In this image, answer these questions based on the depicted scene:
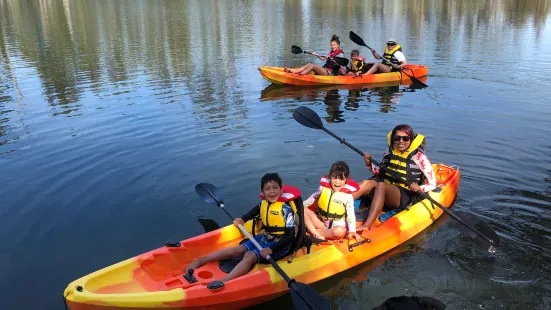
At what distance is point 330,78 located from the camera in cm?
1442

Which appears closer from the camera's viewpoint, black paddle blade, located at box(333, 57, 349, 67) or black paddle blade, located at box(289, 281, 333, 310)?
black paddle blade, located at box(289, 281, 333, 310)

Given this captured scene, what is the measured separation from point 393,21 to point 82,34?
19.1 m

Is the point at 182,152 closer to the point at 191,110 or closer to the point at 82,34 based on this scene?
the point at 191,110

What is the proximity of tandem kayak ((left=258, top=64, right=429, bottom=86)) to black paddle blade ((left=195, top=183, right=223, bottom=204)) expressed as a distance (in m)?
8.64

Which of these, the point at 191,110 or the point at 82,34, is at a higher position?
the point at 82,34

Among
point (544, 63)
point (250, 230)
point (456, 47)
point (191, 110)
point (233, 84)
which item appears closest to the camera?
point (250, 230)

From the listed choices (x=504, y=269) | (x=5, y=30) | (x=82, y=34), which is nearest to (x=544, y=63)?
(x=504, y=269)

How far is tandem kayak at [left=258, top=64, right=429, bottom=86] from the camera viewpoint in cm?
1438

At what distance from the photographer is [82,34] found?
25.0m

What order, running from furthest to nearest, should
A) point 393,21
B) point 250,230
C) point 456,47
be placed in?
point 393,21, point 456,47, point 250,230

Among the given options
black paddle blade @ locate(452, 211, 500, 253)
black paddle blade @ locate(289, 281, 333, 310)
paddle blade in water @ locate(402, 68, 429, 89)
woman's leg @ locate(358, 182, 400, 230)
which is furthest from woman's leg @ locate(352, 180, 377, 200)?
paddle blade in water @ locate(402, 68, 429, 89)

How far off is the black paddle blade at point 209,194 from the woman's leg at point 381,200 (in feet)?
6.13

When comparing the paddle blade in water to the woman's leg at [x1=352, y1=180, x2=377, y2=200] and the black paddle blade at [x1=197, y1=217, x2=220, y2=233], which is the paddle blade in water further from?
the black paddle blade at [x1=197, y1=217, x2=220, y2=233]

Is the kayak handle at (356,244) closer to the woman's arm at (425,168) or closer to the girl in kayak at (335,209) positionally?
the girl in kayak at (335,209)
